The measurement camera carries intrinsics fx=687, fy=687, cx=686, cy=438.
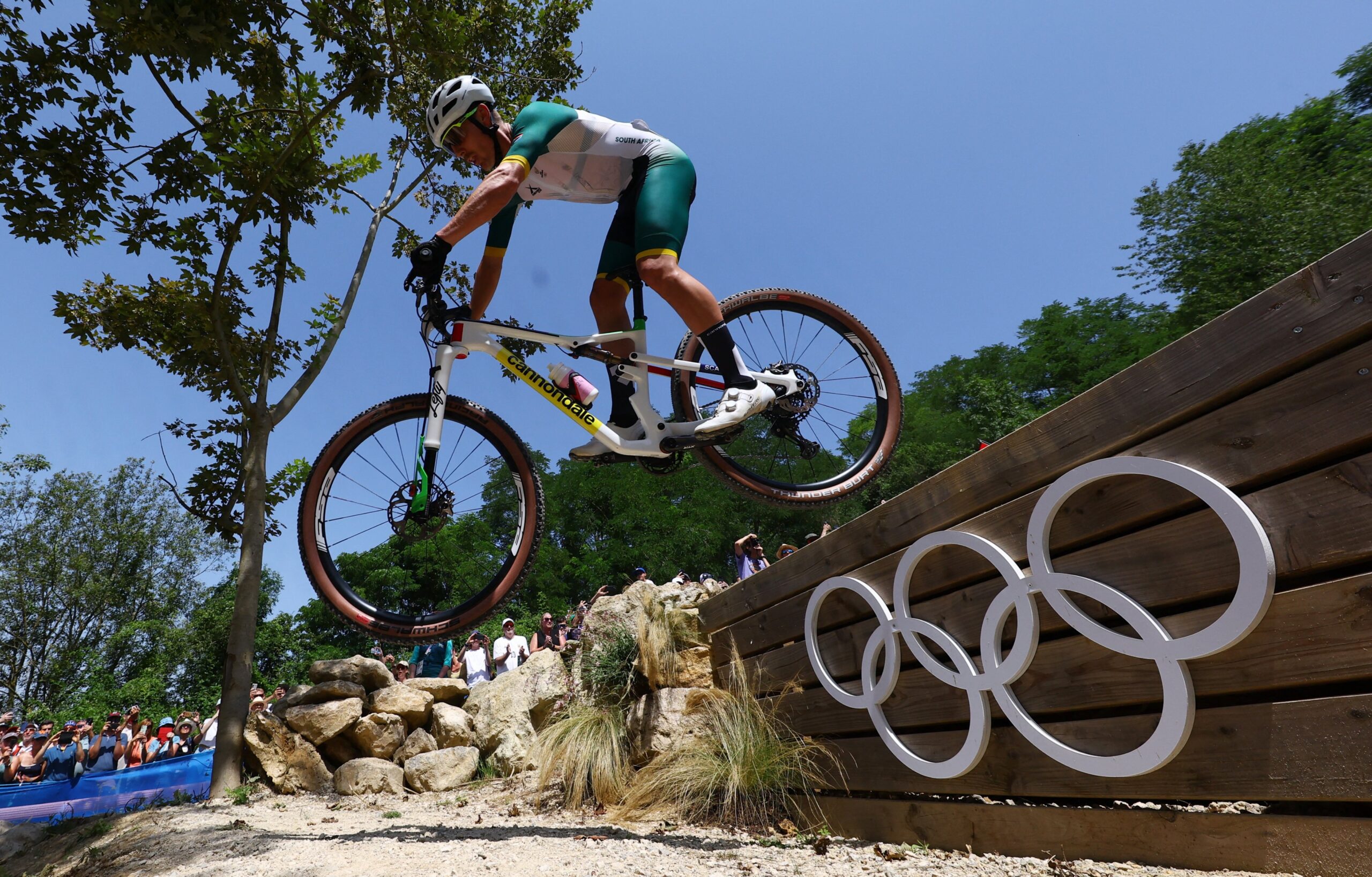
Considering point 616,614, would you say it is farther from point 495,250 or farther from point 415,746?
point 495,250

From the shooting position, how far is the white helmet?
9.79 feet

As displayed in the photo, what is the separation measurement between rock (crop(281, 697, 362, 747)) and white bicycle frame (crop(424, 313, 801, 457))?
677 cm

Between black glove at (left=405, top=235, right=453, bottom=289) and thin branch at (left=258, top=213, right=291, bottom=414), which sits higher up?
thin branch at (left=258, top=213, right=291, bottom=414)

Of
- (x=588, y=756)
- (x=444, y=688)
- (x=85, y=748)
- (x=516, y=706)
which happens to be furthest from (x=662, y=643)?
(x=85, y=748)

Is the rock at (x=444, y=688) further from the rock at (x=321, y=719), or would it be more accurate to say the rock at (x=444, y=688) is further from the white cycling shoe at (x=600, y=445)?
the white cycling shoe at (x=600, y=445)

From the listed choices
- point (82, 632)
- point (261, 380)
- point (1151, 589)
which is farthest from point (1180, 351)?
point (82, 632)

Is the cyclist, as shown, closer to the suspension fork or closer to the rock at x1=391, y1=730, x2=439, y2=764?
the suspension fork

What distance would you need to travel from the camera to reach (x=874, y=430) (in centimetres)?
367

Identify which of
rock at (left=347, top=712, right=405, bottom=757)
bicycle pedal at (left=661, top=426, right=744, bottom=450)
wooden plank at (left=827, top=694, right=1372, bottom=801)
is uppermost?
bicycle pedal at (left=661, top=426, right=744, bottom=450)

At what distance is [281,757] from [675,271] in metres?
7.63

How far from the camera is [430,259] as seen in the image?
107 inches

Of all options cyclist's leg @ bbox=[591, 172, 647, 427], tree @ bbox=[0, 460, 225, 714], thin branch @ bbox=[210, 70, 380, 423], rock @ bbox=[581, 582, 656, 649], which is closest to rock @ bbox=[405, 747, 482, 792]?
rock @ bbox=[581, 582, 656, 649]

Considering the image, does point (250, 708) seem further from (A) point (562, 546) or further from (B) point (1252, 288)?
(B) point (1252, 288)

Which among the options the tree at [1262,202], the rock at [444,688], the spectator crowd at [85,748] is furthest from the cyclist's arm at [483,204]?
the tree at [1262,202]
